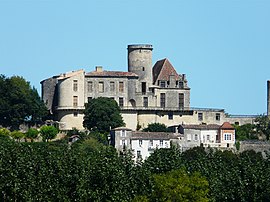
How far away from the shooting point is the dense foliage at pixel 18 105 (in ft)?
331

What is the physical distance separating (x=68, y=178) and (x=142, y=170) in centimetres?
380

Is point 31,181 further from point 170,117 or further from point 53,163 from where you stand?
point 170,117

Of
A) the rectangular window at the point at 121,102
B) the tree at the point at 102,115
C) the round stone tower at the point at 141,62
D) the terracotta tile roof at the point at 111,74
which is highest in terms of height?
the round stone tower at the point at 141,62

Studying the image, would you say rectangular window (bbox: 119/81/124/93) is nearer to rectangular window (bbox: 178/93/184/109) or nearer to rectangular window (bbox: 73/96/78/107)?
rectangular window (bbox: 73/96/78/107)

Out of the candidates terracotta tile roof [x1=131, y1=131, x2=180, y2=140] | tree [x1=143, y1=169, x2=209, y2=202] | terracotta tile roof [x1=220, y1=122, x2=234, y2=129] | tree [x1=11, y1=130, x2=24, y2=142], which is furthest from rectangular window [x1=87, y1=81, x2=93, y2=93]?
tree [x1=143, y1=169, x2=209, y2=202]

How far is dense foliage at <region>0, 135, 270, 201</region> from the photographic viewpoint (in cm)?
6419

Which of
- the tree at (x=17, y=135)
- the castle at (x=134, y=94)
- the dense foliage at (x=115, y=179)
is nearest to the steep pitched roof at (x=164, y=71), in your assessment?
the castle at (x=134, y=94)

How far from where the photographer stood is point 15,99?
332 ft

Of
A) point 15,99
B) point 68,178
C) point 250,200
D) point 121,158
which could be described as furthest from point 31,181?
point 15,99

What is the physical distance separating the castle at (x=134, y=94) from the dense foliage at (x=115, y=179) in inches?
1162

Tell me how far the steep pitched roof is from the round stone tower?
123 cm

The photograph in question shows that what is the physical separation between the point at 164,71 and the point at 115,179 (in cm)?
4183

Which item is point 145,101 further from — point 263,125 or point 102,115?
point 263,125

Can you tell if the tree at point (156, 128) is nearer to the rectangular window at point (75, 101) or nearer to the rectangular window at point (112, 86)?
the rectangular window at point (112, 86)
